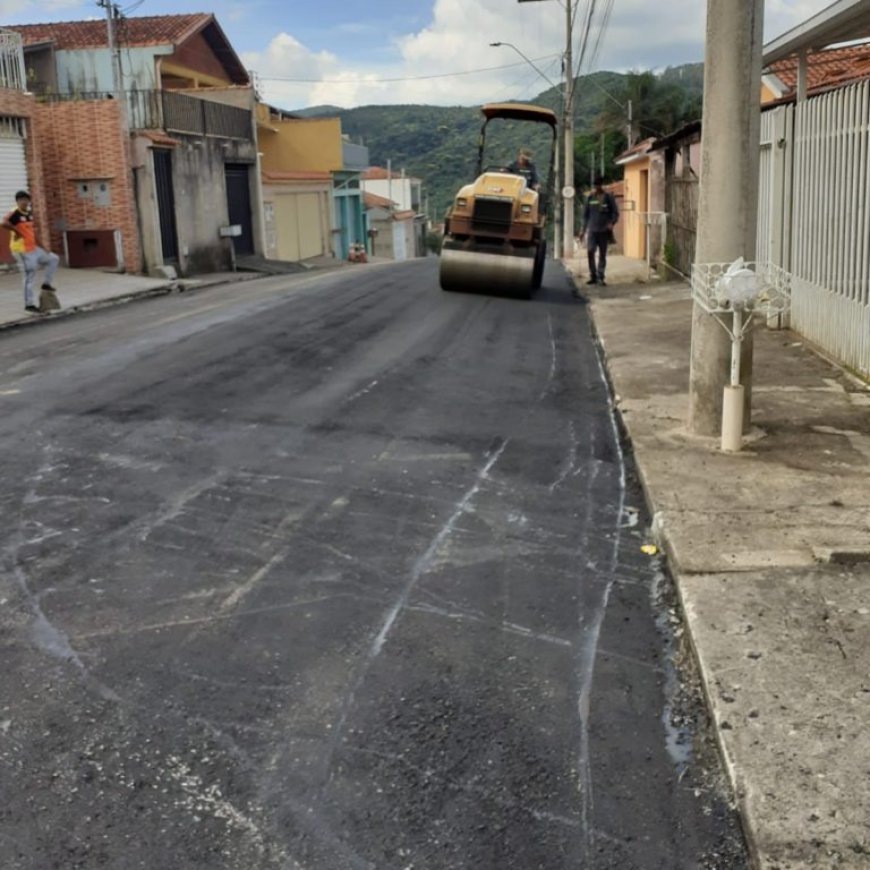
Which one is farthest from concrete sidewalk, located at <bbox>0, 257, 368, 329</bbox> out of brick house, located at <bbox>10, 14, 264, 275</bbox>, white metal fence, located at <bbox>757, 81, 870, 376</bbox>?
white metal fence, located at <bbox>757, 81, 870, 376</bbox>

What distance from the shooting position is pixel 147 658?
15.5 feet

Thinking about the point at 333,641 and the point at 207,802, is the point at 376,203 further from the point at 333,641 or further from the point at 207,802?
the point at 207,802

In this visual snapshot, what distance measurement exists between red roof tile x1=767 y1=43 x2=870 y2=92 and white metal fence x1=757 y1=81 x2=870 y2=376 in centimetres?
244

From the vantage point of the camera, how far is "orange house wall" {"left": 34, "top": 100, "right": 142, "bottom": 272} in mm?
26625

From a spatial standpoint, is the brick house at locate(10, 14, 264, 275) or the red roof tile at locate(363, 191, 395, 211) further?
the red roof tile at locate(363, 191, 395, 211)

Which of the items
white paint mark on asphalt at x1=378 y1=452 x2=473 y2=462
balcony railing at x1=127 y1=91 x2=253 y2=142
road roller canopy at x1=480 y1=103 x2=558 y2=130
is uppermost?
balcony railing at x1=127 y1=91 x2=253 y2=142

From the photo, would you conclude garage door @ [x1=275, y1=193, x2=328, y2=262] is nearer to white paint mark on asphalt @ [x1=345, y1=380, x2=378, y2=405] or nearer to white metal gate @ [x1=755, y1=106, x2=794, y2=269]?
white metal gate @ [x1=755, y1=106, x2=794, y2=269]

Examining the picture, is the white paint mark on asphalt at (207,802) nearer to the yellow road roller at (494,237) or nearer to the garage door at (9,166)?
the yellow road roller at (494,237)

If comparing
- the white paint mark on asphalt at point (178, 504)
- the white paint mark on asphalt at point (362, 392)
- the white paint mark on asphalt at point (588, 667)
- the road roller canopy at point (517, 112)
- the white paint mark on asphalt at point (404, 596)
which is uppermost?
the road roller canopy at point (517, 112)

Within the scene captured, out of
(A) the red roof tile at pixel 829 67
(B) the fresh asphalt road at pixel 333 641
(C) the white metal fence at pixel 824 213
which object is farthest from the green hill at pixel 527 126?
(B) the fresh asphalt road at pixel 333 641

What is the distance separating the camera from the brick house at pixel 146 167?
26.8 meters

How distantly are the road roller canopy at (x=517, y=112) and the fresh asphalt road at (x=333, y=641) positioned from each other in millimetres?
11065

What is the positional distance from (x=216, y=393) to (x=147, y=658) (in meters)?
5.43

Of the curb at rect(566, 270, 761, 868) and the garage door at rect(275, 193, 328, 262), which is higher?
the garage door at rect(275, 193, 328, 262)
